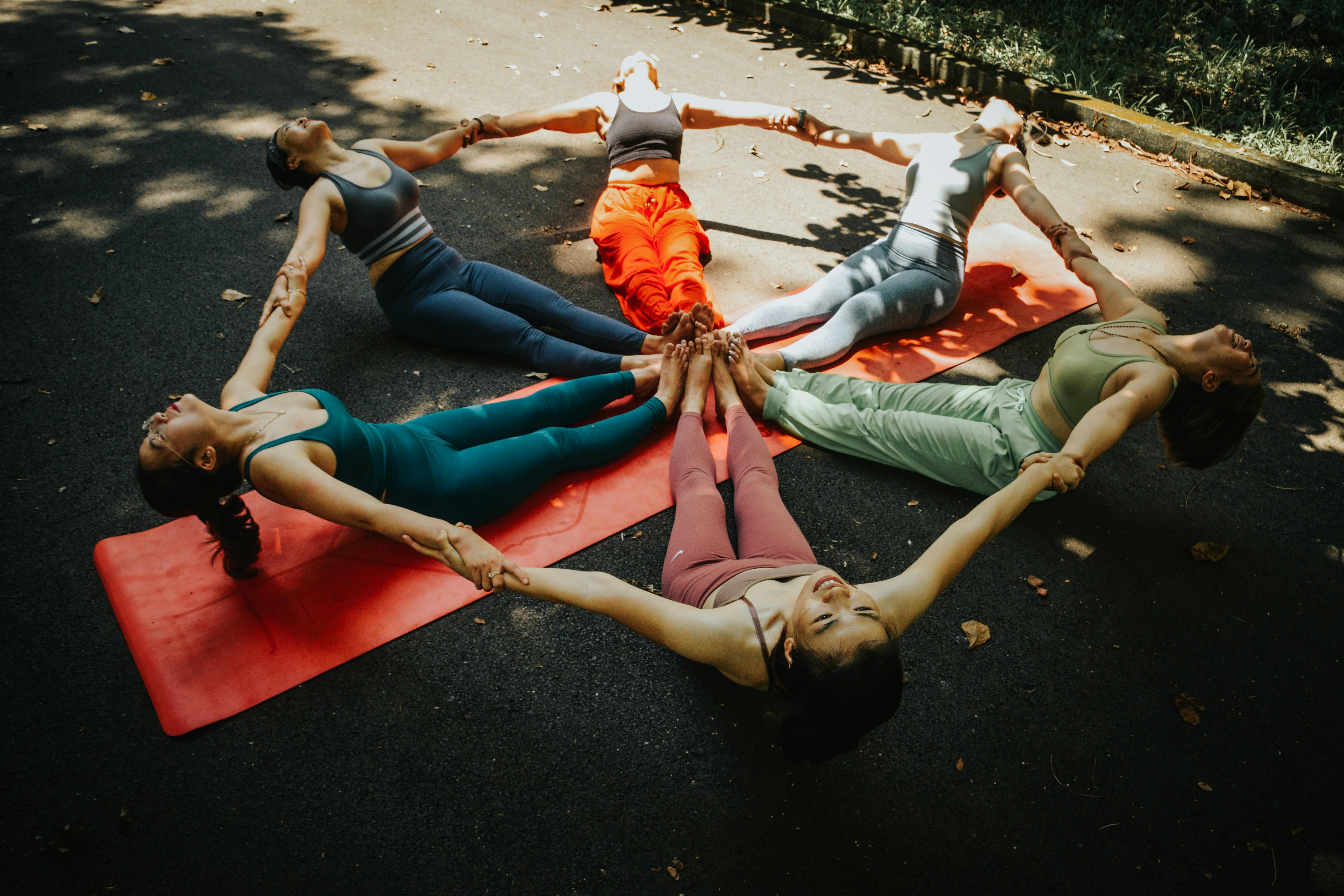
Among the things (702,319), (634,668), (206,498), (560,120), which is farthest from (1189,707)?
(560,120)

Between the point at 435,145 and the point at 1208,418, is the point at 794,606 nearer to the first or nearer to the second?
the point at 1208,418

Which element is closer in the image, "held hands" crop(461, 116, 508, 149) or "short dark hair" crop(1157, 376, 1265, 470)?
"short dark hair" crop(1157, 376, 1265, 470)

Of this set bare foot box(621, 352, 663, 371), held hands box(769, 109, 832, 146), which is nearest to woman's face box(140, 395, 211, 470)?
bare foot box(621, 352, 663, 371)

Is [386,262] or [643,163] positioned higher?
[643,163]

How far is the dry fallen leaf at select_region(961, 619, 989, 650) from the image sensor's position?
297cm

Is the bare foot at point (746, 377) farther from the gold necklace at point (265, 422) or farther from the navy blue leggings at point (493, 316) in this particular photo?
the gold necklace at point (265, 422)

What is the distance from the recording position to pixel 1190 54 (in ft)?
24.4

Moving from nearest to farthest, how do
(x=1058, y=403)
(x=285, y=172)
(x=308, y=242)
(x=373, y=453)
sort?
(x=373, y=453) → (x=1058, y=403) → (x=308, y=242) → (x=285, y=172)

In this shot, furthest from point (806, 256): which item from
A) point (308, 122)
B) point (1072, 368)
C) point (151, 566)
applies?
point (151, 566)

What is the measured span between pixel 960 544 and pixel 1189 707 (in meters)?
1.45

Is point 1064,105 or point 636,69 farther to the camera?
point 1064,105

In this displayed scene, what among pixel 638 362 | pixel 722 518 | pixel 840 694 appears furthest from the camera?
pixel 638 362

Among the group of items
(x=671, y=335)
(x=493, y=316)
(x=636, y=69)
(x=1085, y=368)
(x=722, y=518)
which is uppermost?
(x=636, y=69)

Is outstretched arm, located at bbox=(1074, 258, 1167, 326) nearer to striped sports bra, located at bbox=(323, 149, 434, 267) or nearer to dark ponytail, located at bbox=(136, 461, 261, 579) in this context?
striped sports bra, located at bbox=(323, 149, 434, 267)
